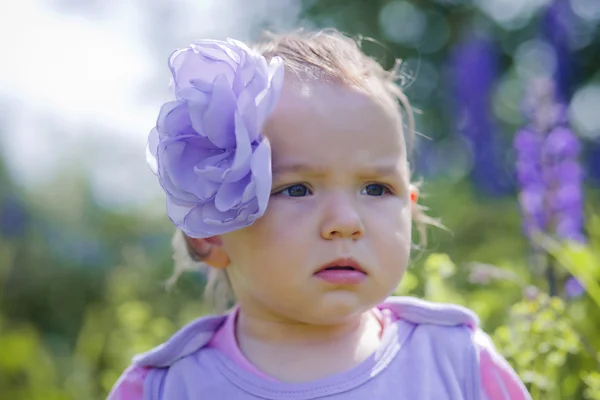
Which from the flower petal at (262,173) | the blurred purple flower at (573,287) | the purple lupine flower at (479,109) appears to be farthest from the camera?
the purple lupine flower at (479,109)

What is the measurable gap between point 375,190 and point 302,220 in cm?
17

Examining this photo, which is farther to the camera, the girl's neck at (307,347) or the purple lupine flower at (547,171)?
the purple lupine flower at (547,171)

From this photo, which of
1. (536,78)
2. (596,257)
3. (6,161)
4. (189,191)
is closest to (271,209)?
(189,191)

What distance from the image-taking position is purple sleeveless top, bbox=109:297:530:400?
169 centimetres

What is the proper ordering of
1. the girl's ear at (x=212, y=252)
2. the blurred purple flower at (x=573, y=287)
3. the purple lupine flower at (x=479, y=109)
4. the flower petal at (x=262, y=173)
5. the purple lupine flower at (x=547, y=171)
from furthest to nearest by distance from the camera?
the purple lupine flower at (x=479, y=109) < the purple lupine flower at (x=547, y=171) < the blurred purple flower at (x=573, y=287) < the girl's ear at (x=212, y=252) < the flower petal at (x=262, y=173)

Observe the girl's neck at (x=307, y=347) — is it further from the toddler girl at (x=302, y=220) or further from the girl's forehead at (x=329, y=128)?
the girl's forehead at (x=329, y=128)

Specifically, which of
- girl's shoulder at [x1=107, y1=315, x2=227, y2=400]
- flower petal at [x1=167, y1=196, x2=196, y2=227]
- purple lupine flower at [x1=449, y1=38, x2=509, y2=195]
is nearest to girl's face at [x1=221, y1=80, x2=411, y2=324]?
flower petal at [x1=167, y1=196, x2=196, y2=227]

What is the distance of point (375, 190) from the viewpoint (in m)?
1.71

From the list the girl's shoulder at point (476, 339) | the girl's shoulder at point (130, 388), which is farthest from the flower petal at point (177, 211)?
the girl's shoulder at point (476, 339)

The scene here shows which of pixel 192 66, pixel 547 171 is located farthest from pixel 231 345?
pixel 547 171

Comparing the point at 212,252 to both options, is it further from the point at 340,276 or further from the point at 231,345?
the point at 340,276

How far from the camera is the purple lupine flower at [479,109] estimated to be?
6.18 m

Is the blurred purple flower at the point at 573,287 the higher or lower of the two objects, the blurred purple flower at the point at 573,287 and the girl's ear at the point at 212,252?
the lower

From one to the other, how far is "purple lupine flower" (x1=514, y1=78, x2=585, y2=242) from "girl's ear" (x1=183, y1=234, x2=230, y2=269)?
4.03 feet
